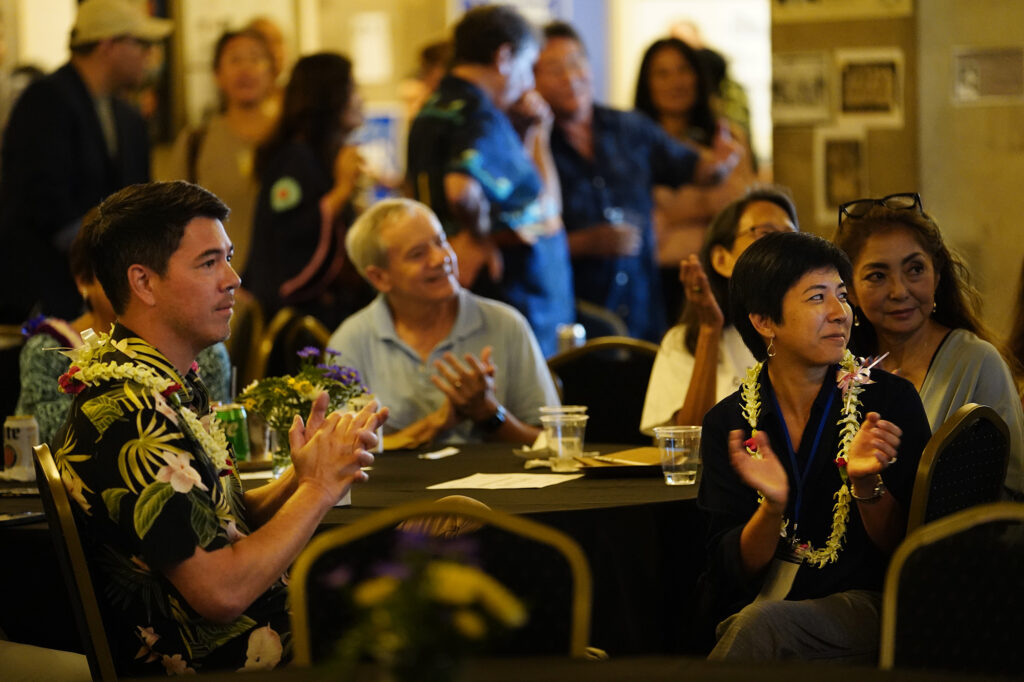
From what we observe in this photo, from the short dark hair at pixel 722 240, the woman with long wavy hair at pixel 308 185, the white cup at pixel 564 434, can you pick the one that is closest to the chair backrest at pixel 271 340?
the woman with long wavy hair at pixel 308 185

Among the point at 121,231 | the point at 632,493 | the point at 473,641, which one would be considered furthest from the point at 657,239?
the point at 473,641

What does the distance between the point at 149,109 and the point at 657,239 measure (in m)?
4.09

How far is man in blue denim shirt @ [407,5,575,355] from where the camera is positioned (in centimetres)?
537

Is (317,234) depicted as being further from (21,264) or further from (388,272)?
(388,272)

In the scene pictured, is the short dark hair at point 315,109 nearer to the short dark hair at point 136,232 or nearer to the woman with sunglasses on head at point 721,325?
the woman with sunglasses on head at point 721,325

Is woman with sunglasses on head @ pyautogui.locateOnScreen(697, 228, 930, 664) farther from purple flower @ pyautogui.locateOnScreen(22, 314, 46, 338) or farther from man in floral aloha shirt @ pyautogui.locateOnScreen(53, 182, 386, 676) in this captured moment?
purple flower @ pyautogui.locateOnScreen(22, 314, 46, 338)

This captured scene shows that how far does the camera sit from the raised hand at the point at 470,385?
365 centimetres

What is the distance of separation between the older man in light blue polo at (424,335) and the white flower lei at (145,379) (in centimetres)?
152

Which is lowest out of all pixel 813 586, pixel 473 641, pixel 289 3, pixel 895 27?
pixel 813 586

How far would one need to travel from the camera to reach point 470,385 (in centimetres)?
369

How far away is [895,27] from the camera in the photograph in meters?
4.70

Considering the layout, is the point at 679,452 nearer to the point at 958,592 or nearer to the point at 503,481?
the point at 503,481

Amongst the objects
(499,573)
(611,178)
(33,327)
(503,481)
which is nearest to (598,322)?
(611,178)

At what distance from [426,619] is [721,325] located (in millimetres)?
2466
